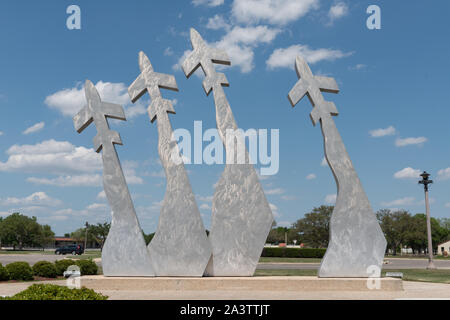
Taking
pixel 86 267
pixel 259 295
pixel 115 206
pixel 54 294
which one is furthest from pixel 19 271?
pixel 54 294

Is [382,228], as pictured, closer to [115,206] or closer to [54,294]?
[115,206]

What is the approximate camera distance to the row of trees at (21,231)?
70.6 meters

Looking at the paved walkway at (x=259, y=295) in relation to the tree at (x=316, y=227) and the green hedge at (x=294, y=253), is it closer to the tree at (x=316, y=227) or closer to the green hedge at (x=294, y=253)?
the green hedge at (x=294, y=253)

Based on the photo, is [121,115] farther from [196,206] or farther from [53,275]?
[53,275]

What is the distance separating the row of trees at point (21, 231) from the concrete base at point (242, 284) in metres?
68.0

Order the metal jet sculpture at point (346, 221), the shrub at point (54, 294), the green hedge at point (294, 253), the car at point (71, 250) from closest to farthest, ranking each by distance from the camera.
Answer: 1. the shrub at point (54, 294)
2. the metal jet sculpture at point (346, 221)
3. the green hedge at point (294, 253)
4. the car at point (71, 250)

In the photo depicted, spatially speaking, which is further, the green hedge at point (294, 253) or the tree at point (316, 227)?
the tree at point (316, 227)

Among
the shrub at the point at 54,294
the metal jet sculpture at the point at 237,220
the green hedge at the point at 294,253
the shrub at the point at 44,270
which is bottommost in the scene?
the green hedge at the point at 294,253

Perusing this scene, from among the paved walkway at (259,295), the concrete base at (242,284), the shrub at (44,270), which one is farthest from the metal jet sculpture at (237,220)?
the shrub at (44,270)

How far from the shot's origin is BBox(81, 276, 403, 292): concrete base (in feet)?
36.4

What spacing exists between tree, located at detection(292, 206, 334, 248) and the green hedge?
14891 millimetres
